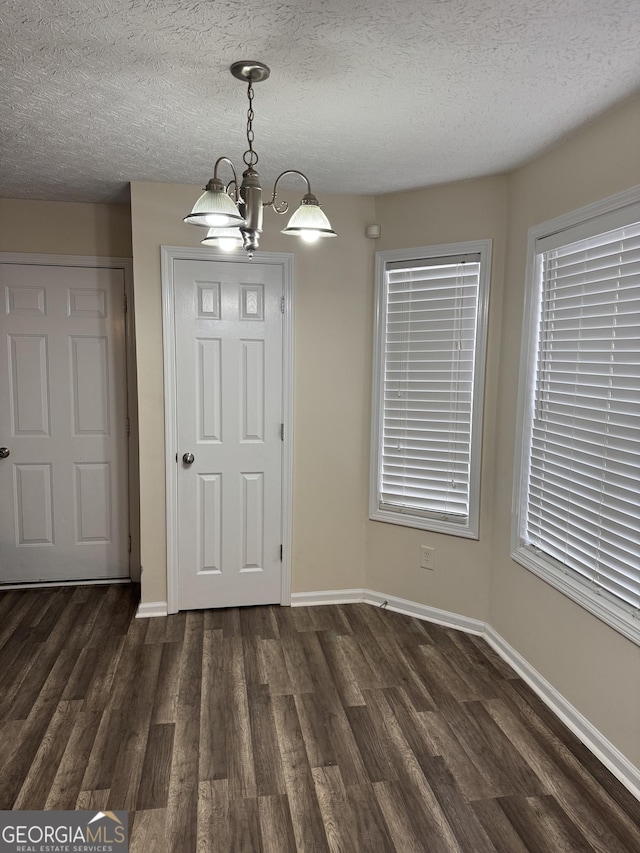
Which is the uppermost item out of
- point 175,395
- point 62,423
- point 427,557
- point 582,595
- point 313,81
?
point 313,81

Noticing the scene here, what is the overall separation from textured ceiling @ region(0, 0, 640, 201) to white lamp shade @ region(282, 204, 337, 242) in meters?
0.46

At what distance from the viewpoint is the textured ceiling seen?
1.63m

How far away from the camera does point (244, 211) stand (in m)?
1.83

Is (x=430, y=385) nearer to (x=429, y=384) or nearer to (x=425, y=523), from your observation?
(x=429, y=384)

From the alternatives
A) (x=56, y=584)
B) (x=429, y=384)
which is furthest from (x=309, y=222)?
(x=56, y=584)

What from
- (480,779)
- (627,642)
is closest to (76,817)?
(480,779)

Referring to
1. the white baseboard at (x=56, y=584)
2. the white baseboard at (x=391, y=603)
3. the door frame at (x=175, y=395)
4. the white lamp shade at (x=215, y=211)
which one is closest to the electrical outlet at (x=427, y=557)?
the white baseboard at (x=391, y=603)

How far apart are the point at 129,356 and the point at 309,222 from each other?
241 centimetres

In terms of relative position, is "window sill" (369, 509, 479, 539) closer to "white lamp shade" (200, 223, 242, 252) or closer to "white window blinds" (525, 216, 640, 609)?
"white window blinds" (525, 216, 640, 609)

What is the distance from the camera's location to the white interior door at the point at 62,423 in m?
3.83

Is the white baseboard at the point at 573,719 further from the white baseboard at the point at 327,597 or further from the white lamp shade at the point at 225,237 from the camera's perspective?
the white lamp shade at the point at 225,237

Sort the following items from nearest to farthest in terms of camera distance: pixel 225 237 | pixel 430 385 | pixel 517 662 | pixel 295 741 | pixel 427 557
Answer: pixel 225 237 → pixel 295 741 → pixel 517 662 → pixel 430 385 → pixel 427 557

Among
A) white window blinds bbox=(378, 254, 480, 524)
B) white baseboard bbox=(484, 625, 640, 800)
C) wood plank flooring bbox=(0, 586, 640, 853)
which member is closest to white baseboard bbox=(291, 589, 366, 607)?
wood plank flooring bbox=(0, 586, 640, 853)

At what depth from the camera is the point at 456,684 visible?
285 cm
